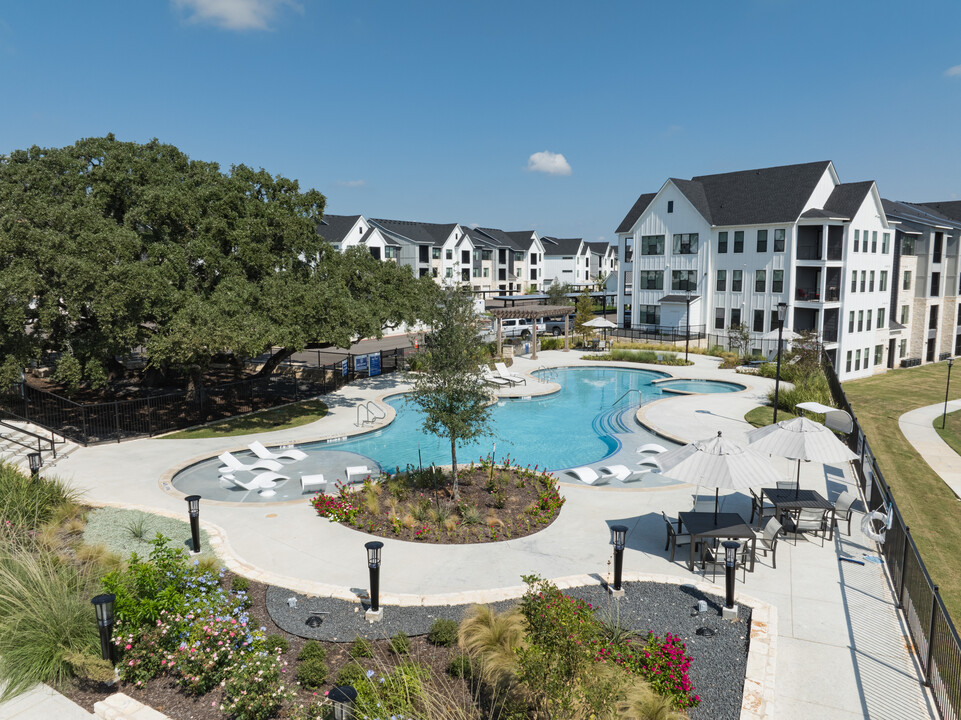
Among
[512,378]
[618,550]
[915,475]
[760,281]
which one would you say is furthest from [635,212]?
[618,550]

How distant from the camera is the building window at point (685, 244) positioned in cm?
5069

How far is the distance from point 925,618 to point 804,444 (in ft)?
16.5

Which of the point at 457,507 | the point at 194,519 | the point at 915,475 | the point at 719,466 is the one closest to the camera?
the point at 719,466

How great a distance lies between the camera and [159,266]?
21.4 metres

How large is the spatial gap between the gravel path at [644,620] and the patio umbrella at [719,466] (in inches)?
82.4

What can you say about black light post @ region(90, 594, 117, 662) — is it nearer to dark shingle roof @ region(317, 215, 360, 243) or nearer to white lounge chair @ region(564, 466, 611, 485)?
white lounge chair @ region(564, 466, 611, 485)

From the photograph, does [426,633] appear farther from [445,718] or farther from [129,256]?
[129,256]

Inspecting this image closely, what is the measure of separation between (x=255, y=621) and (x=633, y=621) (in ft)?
19.4

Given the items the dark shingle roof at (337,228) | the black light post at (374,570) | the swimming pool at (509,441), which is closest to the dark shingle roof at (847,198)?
the swimming pool at (509,441)

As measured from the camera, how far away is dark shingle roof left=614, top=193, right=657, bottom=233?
56.1m

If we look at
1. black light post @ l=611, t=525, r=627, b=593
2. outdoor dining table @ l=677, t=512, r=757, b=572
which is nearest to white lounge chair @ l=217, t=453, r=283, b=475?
black light post @ l=611, t=525, r=627, b=593

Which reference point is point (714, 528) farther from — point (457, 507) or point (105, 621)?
point (105, 621)

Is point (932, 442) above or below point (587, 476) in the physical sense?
below

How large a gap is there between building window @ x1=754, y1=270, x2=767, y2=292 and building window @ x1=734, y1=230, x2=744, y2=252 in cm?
229
